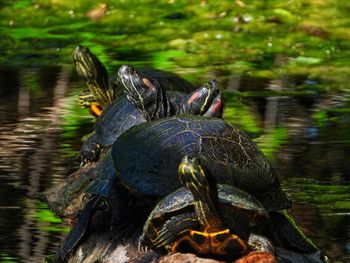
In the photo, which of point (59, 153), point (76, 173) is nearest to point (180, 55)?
point (59, 153)

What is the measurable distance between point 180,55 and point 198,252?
20.8 ft

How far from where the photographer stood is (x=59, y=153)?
7.38 m

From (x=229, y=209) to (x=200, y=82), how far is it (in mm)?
5256

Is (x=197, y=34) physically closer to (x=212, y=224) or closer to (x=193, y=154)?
(x=193, y=154)

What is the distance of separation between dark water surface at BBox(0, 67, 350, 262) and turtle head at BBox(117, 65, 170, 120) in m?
0.87

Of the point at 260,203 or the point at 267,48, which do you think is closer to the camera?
the point at 260,203

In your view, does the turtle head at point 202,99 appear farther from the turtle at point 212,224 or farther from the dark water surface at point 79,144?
the turtle at point 212,224

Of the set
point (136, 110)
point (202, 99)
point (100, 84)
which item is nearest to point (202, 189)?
point (202, 99)

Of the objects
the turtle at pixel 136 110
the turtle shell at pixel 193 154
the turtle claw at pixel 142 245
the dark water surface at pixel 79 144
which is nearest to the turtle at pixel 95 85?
the dark water surface at pixel 79 144

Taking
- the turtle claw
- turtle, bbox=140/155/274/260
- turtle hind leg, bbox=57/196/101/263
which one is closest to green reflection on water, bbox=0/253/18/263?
turtle hind leg, bbox=57/196/101/263

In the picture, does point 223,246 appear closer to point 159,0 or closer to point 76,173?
point 76,173

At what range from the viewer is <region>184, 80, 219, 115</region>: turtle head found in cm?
→ 541

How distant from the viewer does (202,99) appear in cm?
544

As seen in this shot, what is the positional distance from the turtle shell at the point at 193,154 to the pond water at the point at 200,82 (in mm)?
800
